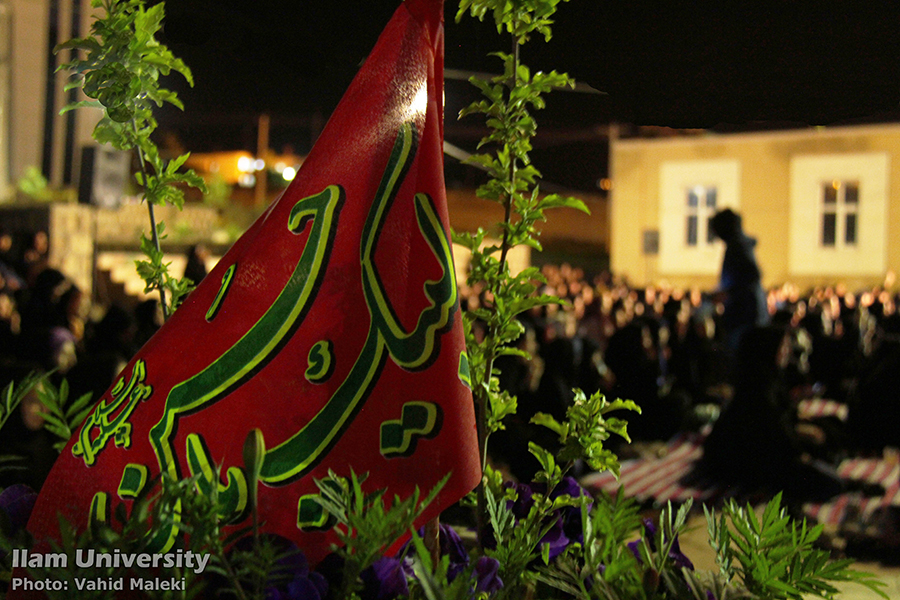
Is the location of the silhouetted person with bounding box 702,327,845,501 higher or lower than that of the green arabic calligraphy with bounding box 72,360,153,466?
lower

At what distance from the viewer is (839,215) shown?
744 inches

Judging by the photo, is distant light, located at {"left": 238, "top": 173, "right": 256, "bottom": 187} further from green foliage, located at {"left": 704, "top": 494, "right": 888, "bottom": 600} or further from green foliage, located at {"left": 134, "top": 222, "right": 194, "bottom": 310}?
green foliage, located at {"left": 704, "top": 494, "right": 888, "bottom": 600}

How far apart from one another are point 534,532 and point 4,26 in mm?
17064

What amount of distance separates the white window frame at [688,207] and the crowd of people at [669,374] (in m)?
12.2

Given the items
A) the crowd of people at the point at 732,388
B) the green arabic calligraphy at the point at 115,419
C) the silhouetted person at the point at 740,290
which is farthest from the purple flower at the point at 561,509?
the silhouetted person at the point at 740,290

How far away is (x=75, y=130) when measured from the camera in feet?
50.5

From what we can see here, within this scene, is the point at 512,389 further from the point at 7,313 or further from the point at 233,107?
the point at 7,313

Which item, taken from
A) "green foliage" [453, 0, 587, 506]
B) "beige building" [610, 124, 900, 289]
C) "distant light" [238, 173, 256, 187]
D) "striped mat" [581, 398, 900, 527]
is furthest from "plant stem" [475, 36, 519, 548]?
"distant light" [238, 173, 256, 187]

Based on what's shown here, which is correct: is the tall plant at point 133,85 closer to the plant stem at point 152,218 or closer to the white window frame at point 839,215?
the plant stem at point 152,218

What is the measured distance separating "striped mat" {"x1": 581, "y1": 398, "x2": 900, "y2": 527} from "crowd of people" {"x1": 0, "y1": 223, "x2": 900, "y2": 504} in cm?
12

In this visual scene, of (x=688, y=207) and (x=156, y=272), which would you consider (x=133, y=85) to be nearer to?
(x=156, y=272)

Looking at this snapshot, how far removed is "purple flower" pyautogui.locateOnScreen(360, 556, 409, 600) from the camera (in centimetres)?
99

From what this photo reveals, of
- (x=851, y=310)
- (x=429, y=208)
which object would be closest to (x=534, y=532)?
(x=429, y=208)

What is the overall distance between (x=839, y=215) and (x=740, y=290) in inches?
541
